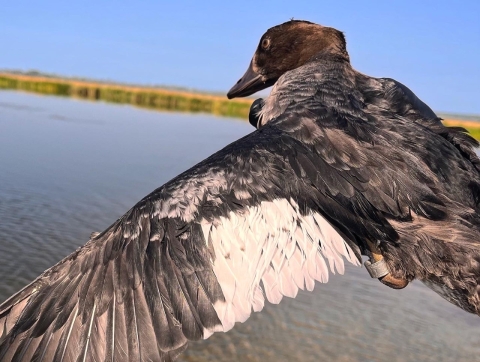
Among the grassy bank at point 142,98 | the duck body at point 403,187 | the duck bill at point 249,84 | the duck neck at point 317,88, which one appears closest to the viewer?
the duck body at point 403,187

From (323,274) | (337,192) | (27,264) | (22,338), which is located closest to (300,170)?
(337,192)

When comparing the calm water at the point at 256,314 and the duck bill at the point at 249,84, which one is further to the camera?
the calm water at the point at 256,314

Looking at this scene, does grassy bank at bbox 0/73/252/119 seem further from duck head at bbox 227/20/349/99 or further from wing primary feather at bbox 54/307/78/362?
wing primary feather at bbox 54/307/78/362

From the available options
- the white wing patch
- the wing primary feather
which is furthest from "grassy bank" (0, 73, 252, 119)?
the wing primary feather

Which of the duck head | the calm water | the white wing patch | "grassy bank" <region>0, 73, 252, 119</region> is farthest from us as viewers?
"grassy bank" <region>0, 73, 252, 119</region>

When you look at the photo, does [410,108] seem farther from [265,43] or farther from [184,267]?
[184,267]

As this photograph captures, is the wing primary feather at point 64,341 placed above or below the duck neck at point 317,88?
below

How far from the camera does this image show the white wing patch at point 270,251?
2.78 metres

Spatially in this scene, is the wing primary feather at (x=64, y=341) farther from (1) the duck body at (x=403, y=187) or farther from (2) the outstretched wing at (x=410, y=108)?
(2) the outstretched wing at (x=410, y=108)

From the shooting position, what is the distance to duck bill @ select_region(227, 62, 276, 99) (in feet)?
16.3

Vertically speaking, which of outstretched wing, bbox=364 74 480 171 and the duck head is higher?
the duck head

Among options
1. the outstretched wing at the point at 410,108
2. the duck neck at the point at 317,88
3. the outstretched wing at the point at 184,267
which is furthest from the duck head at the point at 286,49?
the outstretched wing at the point at 184,267

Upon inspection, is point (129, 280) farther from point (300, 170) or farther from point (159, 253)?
point (300, 170)

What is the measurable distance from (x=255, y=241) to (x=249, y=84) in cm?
239
